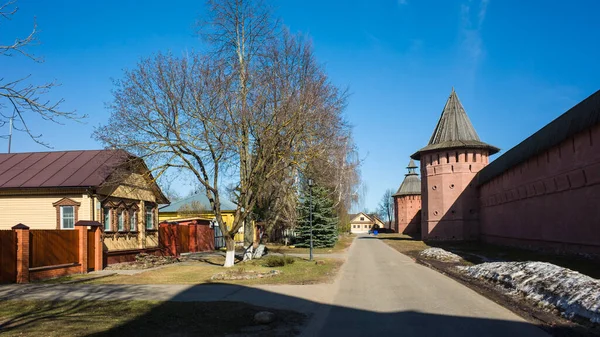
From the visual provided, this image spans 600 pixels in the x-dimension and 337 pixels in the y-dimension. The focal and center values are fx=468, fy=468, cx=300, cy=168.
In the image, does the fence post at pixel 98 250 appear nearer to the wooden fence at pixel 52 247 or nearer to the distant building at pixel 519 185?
the wooden fence at pixel 52 247

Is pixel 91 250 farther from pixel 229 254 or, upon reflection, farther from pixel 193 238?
pixel 193 238

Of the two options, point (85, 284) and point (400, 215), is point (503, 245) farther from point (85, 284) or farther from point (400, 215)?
point (400, 215)

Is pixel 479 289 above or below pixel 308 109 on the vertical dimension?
below

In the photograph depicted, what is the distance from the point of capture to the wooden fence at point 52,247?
16.1 metres

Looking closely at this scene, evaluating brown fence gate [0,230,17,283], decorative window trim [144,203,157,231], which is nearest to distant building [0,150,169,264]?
decorative window trim [144,203,157,231]

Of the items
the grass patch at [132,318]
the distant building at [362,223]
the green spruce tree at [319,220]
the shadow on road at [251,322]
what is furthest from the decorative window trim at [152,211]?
the distant building at [362,223]

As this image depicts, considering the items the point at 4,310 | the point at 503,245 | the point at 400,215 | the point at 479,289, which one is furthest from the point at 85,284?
the point at 400,215

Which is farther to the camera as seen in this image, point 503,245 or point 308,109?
point 503,245

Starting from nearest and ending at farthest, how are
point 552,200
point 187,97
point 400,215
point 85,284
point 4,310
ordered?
1. point 4,310
2. point 85,284
3. point 187,97
4. point 552,200
5. point 400,215

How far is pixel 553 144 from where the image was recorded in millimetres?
22641

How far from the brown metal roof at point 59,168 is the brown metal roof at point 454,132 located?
3225 cm

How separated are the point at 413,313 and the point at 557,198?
55.4 feet

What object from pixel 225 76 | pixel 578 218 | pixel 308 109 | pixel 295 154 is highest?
pixel 225 76

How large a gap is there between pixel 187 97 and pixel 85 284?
28.2 ft
